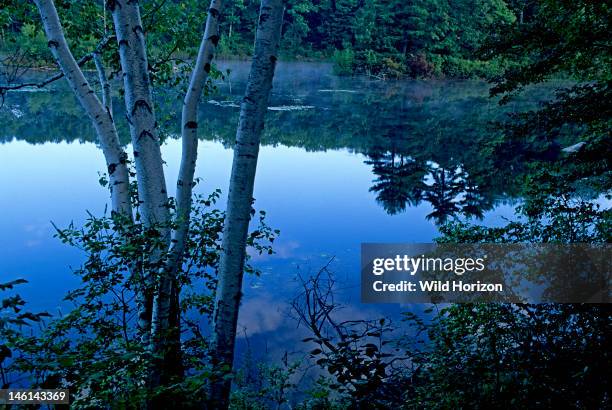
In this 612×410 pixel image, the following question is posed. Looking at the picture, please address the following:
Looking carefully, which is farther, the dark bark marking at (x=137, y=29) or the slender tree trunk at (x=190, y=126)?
the slender tree trunk at (x=190, y=126)

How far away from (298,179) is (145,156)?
1725 cm

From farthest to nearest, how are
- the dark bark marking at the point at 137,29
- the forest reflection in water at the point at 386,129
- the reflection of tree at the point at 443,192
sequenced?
the forest reflection in water at the point at 386,129, the reflection of tree at the point at 443,192, the dark bark marking at the point at 137,29

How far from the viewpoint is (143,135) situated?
4969 millimetres

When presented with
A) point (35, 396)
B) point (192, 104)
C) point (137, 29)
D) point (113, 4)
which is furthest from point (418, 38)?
point (35, 396)

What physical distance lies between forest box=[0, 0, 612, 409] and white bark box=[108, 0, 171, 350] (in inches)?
0.8

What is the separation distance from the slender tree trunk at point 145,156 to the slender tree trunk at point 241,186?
73 centimetres

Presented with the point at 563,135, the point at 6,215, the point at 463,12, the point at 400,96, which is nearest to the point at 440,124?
the point at 563,135

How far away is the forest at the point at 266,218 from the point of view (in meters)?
4.02

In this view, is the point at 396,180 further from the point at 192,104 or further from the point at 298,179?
Answer: the point at 192,104

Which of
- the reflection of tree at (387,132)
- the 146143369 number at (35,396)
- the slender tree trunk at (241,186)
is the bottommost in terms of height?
the 146143369 number at (35,396)

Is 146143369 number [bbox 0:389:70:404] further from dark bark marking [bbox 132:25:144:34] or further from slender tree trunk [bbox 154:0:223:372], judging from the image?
dark bark marking [bbox 132:25:144:34]

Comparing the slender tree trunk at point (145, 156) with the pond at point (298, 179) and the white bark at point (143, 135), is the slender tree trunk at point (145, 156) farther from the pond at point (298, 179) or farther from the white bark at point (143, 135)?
the pond at point (298, 179)

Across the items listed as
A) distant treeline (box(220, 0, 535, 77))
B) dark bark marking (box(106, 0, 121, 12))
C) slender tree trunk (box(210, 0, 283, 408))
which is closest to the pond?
dark bark marking (box(106, 0, 121, 12))

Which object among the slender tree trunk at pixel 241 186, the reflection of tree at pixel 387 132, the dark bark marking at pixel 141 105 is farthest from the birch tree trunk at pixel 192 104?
the reflection of tree at pixel 387 132
